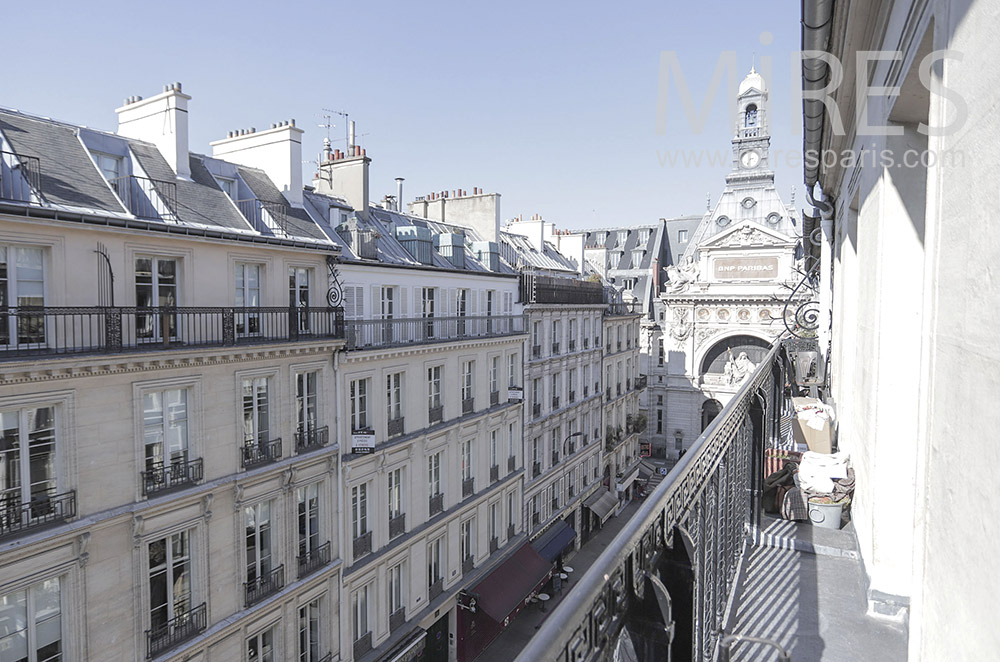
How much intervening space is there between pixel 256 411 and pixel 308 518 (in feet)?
10.8

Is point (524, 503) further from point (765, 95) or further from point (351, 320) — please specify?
point (765, 95)

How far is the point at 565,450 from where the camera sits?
1276 inches

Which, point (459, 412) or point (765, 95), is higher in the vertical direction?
point (765, 95)

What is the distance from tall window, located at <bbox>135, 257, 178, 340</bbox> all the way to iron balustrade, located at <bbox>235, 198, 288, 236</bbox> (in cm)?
316

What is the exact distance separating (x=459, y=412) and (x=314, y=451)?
23.9ft

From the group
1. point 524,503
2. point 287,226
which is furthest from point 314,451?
point 524,503

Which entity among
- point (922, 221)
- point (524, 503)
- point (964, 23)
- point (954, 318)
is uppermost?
point (964, 23)

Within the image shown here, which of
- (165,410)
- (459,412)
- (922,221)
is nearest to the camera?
(922,221)

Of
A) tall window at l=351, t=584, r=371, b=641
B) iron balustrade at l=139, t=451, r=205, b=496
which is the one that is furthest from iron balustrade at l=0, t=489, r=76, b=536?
tall window at l=351, t=584, r=371, b=641

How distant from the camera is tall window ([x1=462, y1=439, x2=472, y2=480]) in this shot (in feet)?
75.1

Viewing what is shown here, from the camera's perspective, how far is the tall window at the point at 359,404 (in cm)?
1758

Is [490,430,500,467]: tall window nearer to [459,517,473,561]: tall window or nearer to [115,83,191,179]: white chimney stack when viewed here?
[459,517,473,561]: tall window

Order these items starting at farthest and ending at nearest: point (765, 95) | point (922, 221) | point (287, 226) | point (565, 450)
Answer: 1. point (765, 95)
2. point (565, 450)
3. point (287, 226)
4. point (922, 221)

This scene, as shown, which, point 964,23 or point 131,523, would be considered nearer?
point 964,23
